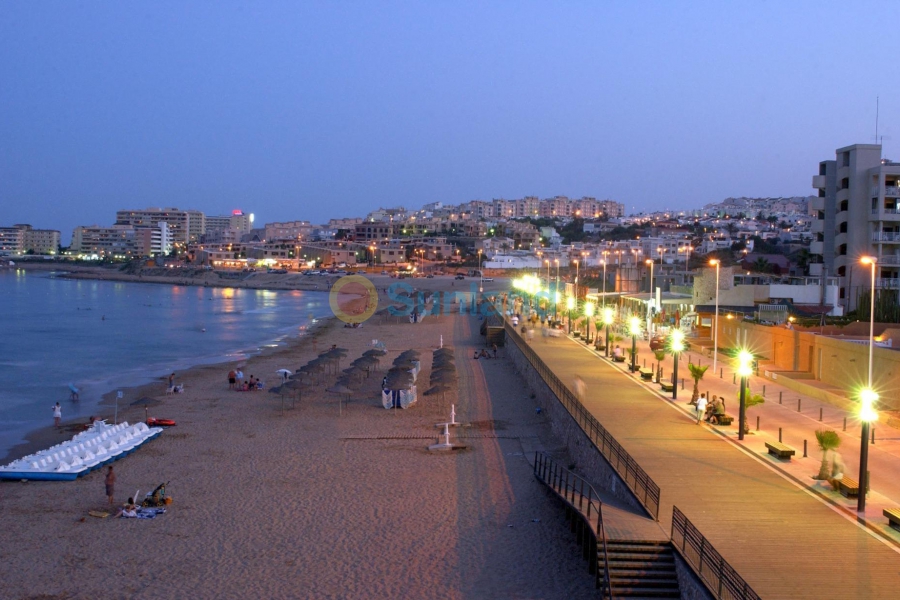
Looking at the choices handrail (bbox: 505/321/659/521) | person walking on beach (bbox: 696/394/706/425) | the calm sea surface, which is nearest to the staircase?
handrail (bbox: 505/321/659/521)

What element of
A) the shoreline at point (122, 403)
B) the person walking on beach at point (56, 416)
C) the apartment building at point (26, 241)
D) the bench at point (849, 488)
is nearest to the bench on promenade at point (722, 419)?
the bench at point (849, 488)

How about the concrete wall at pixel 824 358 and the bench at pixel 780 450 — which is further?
the concrete wall at pixel 824 358

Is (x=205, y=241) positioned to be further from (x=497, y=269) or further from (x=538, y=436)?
(x=538, y=436)

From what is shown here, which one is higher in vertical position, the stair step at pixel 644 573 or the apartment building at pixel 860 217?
the apartment building at pixel 860 217

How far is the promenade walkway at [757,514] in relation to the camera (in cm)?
737

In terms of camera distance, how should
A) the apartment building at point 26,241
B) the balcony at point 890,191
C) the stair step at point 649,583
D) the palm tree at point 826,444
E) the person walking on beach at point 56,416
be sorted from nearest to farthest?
Answer: the stair step at point 649,583 < the palm tree at point 826,444 < the person walking on beach at point 56,416 < the balcony at point 890,191 < the apartment building at point 26,241

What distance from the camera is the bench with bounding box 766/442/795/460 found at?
11.9 m

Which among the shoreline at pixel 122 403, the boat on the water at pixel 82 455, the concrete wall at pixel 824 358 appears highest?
the concrete wall at pixel 824 358

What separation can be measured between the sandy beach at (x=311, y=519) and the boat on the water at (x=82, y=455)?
0.27 metres

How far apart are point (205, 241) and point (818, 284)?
582 ft

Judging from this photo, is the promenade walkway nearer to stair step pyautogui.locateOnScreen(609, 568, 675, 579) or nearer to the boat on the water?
stair step pyautogui.locateOnScreen(609, 568, 675, 579)

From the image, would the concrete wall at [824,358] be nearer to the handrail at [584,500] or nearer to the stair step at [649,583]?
the handrail at [584,500]

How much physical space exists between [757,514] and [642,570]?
191 centimetres

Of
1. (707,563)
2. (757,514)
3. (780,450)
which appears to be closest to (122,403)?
(780,450)
